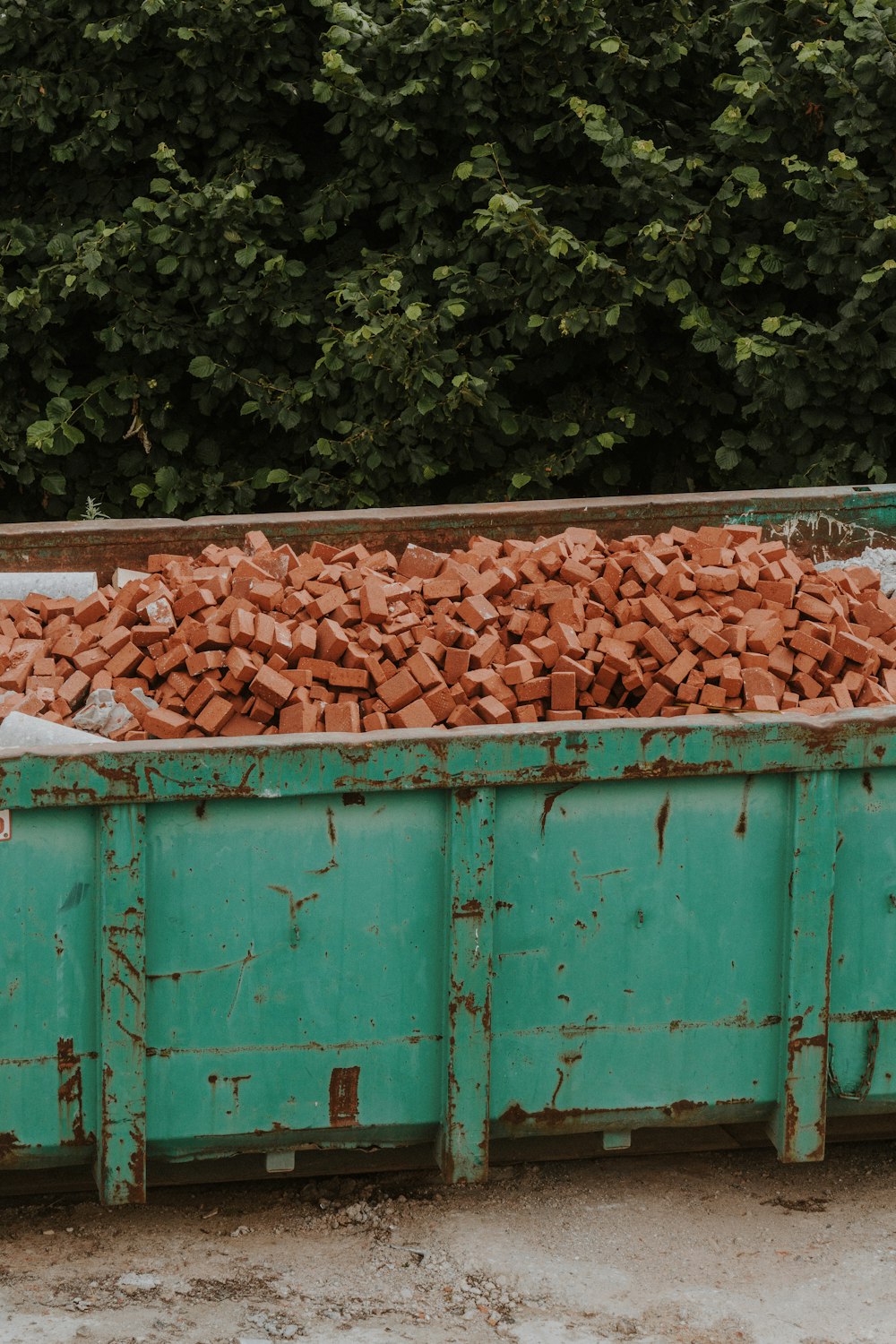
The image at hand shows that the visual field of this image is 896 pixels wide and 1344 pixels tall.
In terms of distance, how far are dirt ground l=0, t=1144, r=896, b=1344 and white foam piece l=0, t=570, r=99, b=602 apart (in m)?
2.03

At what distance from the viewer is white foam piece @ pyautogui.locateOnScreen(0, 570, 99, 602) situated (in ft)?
15.7

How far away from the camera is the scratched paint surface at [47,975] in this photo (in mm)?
3066

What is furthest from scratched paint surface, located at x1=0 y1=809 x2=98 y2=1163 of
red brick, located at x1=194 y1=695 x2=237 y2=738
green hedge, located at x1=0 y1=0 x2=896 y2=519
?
green hedge, located at x1=0 y1=0 x2=896 y2=519

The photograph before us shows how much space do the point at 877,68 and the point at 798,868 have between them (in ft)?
13.8

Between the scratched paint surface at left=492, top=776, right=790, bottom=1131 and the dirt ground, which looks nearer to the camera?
the dirt ground

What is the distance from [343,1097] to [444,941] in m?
0.41

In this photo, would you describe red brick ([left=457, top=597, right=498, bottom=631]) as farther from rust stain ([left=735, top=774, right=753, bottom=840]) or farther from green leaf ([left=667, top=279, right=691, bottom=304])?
green leaf ([left=667, top=279, right=691, bottom=304])

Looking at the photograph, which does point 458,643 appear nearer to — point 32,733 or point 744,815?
point 744,815

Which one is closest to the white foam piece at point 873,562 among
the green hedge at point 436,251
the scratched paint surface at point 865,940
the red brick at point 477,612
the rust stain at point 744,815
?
the green hedge at point 436,251

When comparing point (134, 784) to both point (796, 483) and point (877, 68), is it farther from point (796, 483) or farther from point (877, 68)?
point (877, 68)

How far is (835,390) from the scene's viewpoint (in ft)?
21.3

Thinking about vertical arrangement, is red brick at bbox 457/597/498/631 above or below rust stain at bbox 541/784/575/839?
above

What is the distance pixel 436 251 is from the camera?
684 centimetres

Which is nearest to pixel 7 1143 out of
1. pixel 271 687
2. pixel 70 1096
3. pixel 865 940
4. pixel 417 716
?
pixel 70 1096
